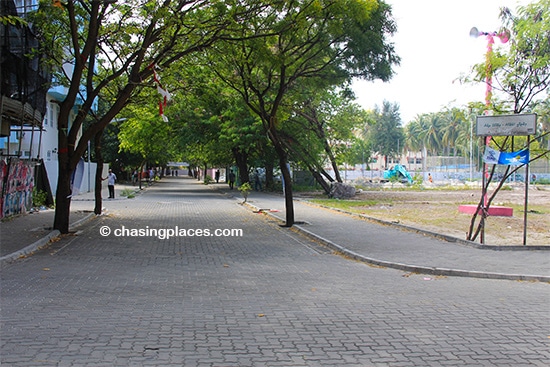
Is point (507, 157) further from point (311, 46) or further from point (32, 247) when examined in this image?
point (32, 247)

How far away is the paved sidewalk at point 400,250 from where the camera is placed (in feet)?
31.3

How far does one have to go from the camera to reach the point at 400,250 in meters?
11.8

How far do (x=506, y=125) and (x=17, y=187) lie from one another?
15.9 meters

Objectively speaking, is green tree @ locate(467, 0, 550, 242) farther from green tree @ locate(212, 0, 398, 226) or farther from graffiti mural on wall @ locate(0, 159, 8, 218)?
graffiti mural on wall @ locate(0, 159, 8, 218)

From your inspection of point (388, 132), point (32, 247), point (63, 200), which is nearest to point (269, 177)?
point (63, 200)

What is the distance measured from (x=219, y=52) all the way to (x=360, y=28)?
169 inches

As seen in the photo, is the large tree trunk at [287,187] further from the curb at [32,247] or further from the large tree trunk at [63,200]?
the curb at [32,247]

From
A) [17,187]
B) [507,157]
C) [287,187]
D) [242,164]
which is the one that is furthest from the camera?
[242,164]

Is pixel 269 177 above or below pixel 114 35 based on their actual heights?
below

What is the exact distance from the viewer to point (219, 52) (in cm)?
1537

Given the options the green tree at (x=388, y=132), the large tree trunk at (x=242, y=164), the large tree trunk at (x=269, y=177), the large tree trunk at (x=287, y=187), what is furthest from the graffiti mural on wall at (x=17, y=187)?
the green tree at (x=388, y=132)

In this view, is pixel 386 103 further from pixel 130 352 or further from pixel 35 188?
pixel 130 352

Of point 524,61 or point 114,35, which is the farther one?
point 114,35

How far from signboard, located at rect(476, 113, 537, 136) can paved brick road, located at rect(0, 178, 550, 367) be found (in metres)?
4.25
